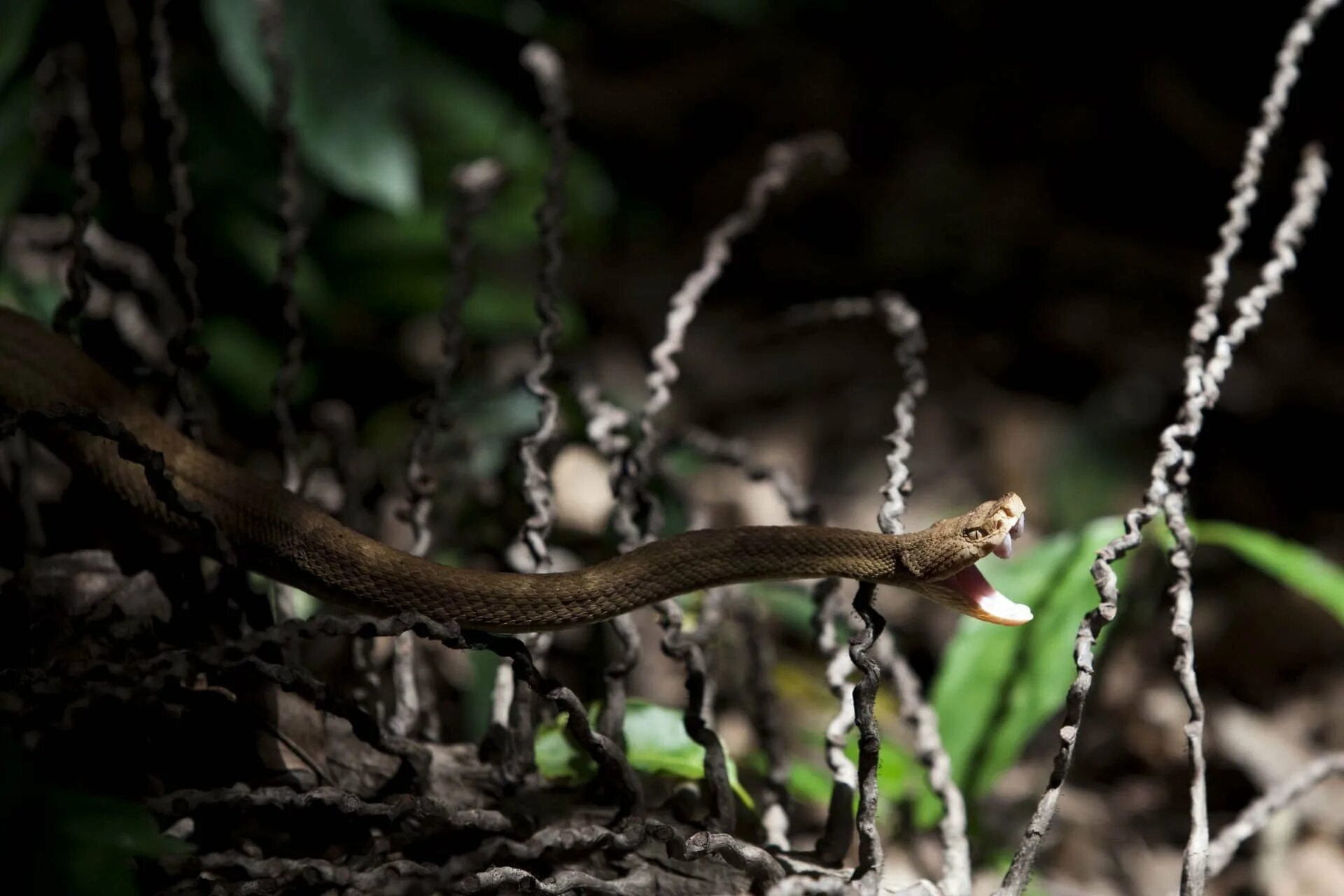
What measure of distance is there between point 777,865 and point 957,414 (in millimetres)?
3037

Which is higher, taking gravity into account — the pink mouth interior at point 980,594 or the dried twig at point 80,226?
the dried twig at point 80,226

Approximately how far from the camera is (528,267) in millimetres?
4430

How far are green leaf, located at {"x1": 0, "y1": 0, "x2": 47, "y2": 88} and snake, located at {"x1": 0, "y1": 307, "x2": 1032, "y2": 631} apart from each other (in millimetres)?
820

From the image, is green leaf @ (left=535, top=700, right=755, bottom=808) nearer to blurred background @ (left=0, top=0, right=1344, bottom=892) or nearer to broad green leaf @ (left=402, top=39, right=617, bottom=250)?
blurred background @ (left=0, top=0, right=1344, bottom=892)

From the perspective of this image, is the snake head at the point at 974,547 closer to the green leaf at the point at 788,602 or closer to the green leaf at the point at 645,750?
the green leaf at the point at 645,750

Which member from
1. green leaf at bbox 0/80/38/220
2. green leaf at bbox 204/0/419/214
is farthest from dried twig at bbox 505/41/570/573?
green leaf at bbox 0/80/38/220

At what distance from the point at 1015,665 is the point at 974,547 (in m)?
0.53

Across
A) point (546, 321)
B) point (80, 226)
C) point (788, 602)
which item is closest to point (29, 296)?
point (80, 226)

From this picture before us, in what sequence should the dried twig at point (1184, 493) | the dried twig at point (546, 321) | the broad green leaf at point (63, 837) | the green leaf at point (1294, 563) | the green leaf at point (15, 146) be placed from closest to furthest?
1. the broad green leaf at point (63, 837)
2. the dried twig at point (1184, 493)
3. the dried twig at point (546, 321)
4. the green leaf at point (1294, 563)
5. the green leaf at point (15, 146)

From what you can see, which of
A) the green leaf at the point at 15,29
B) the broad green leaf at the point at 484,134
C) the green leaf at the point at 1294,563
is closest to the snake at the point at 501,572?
the green leaf at the point at 1294,563

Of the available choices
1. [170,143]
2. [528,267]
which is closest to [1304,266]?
[528,267]

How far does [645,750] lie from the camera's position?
172cm

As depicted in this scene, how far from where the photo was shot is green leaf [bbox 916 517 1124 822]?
198cm

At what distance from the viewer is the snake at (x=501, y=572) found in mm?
1655
